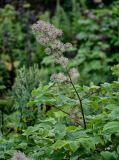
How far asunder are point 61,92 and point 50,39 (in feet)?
1.29

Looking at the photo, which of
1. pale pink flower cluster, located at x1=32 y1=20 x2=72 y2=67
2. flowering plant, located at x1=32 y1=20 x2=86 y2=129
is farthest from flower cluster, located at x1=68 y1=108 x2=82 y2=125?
pale pink flower cluster, located at x1=32 y1=20 x2=72 y2=67

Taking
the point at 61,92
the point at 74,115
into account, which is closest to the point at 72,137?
the point at 74,115

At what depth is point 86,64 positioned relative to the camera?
796cm

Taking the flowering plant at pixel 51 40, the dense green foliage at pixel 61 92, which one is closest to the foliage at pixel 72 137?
the dense green foliage at pixel 61 92

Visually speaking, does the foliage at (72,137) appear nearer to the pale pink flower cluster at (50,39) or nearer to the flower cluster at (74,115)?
the flower cluster at (74,115)

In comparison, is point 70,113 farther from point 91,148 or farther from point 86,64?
point 86,64

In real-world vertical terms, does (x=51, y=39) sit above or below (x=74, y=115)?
above

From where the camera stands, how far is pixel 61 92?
2.81m

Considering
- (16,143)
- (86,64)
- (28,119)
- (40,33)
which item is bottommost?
(86,64)

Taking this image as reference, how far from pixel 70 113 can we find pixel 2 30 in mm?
5828

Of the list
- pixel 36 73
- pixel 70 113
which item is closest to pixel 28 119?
pixel 36 73

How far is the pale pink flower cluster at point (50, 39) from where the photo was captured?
2.52 m

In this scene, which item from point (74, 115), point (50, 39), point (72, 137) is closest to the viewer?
point (72, 137)

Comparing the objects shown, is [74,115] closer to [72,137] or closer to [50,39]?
[72,137]
